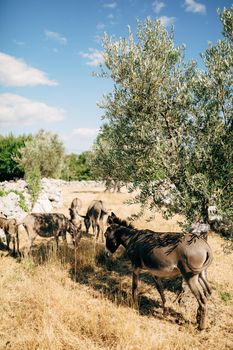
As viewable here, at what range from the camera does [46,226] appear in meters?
14.6

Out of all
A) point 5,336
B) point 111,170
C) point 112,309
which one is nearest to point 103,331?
point 112,309

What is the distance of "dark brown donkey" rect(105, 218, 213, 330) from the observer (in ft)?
27.4

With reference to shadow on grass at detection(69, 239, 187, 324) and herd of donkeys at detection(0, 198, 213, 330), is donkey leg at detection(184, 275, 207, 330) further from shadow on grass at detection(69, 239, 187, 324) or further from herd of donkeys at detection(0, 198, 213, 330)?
shadow on grass at detection(69, 239, 187, 324)

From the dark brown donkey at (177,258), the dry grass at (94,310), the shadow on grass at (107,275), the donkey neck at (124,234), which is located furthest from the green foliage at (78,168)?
the dark brown donkey at (177,258)

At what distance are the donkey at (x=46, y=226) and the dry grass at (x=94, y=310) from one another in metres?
1.33

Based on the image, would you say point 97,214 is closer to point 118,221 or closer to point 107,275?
point 107,275

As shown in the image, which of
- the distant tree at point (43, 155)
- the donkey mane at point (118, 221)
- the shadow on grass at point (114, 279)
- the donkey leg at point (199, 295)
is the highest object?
the distant tree at point (43, 155)

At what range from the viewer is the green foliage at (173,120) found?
9008mm

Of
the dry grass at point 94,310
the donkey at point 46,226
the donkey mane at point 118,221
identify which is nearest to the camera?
the dry grass at point 94,310

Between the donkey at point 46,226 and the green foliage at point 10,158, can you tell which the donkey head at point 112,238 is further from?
the green foliage at point 10,158

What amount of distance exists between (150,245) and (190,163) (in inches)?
121

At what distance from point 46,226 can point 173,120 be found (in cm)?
859

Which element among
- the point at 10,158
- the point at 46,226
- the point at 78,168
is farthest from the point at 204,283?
the point at 78,168

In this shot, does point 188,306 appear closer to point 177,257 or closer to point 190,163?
point 177,257
